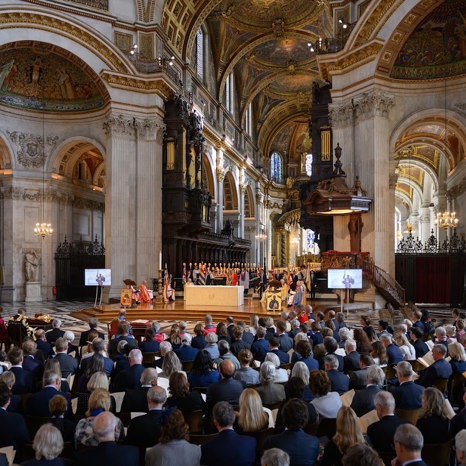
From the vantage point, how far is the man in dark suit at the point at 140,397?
4.90m

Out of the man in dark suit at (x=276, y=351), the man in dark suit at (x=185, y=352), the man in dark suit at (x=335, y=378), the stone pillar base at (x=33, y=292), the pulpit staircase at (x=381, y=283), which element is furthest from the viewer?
the stone pillar base at (x=33, y=292)

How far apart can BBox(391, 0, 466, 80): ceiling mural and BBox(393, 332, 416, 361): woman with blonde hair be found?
13460 mm

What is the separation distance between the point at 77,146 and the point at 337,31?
12.7m

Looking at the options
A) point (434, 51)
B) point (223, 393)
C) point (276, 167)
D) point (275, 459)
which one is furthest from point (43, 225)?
point (276, 167)

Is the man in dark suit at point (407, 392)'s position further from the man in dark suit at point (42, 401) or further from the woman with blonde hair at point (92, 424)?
the man in dark suit at point (42, 401)

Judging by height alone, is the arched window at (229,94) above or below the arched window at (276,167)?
above

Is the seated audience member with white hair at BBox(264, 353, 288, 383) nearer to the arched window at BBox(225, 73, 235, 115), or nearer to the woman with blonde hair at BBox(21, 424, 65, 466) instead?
the woman with blonde hair at BBox(21, 424, 65, 466)

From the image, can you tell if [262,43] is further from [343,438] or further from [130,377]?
[343,438]

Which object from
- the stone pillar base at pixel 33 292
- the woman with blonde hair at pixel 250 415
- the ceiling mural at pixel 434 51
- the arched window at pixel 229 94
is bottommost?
the stone pillar base at pixel 33 292

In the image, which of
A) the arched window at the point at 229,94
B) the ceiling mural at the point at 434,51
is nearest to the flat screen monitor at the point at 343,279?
the ceiling mural at the point at 434,51

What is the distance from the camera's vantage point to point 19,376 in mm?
5789

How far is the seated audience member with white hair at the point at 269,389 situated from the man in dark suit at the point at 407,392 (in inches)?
44.4

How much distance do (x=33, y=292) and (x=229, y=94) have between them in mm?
19708

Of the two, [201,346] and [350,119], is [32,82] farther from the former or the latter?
[201,346]
